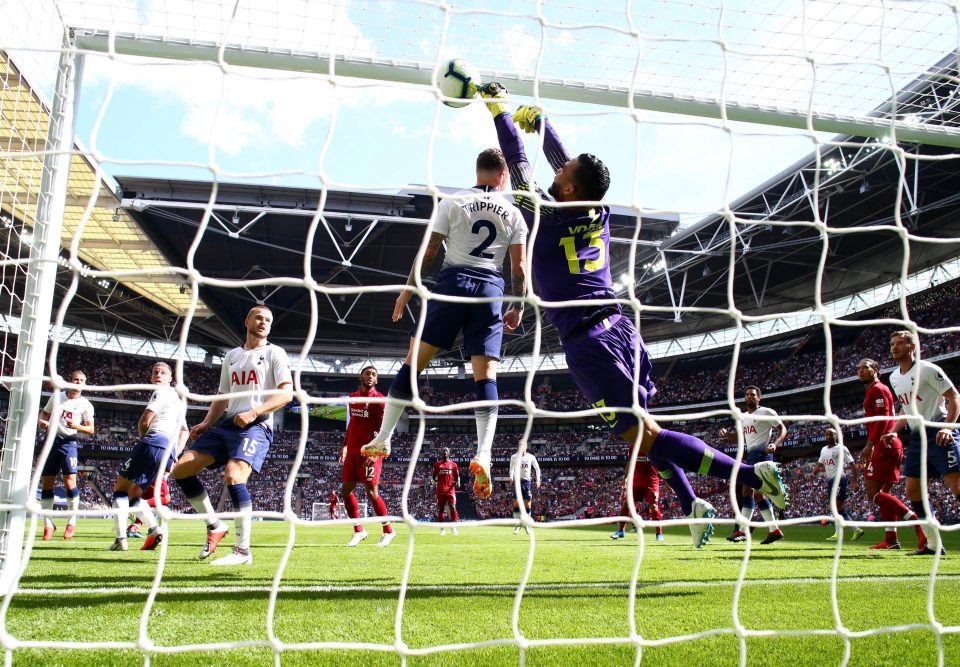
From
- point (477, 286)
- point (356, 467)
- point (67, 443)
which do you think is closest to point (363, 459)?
point (356, 467)

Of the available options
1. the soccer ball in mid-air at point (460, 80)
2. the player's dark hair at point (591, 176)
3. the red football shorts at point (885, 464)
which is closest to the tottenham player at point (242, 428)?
the soccer ball in mid-air at point (460, 80)

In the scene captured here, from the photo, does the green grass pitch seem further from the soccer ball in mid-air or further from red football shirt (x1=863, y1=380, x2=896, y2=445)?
the soccer ball in mid-air

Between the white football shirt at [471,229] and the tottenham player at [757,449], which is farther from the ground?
the white football shirt at [471,229]

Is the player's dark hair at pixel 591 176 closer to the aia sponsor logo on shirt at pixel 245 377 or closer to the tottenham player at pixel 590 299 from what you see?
the tottenham player at pixel 590 299

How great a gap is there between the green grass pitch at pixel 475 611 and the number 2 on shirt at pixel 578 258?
168 cm

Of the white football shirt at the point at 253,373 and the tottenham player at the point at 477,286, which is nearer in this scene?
the tottenham player at the point at 477,286

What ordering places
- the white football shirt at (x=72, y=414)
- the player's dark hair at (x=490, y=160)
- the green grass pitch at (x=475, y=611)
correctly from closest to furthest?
the green grass pitch at (x=475, y=611)
the player's dark hair at (x=490, y=160)
the white football shirt at (x=72, y=414)

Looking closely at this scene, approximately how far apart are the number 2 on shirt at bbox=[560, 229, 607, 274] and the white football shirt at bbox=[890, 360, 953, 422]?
144 inches

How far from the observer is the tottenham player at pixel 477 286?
416cm

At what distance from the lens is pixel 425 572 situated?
4742 millimetres

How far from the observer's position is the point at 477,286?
13.7ft

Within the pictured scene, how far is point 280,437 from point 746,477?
35.9 metres

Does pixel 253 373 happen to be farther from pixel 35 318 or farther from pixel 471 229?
pixel 471 229

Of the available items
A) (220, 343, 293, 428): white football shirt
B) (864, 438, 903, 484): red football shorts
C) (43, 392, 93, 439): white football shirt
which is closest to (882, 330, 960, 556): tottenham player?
(864, 438, 903, 484): red football shorts
